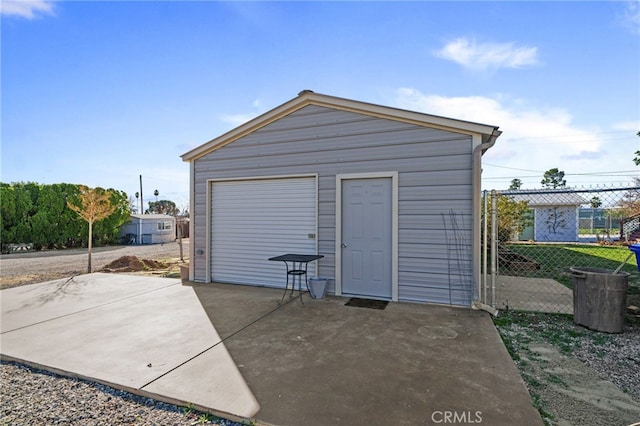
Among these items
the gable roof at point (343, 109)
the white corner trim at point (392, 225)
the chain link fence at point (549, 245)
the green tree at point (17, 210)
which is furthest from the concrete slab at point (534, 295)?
the green tree at point (17, 210)

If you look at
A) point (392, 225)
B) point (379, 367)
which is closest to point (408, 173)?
point (392, 225)

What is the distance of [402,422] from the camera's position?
1.89 meters

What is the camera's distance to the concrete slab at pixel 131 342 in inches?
94.1

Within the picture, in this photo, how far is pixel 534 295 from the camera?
5375 mm

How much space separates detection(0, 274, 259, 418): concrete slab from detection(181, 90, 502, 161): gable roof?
3130mm

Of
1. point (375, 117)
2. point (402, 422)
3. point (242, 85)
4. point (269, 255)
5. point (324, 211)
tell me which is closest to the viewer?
point (402, 422)

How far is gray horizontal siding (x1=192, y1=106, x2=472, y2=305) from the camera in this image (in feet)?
14.8

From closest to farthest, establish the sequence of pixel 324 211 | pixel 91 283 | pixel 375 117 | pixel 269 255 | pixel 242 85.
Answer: pixel 375 117
pixel 324 211
pixel 269 255
pixel 91 283
pixel 242 85

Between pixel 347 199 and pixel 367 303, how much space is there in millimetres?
1805

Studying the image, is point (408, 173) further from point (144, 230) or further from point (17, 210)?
point (144, 230)

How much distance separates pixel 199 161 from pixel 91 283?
145 inches

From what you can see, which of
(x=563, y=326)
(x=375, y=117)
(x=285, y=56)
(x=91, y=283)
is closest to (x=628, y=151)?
(x=563, y=326)

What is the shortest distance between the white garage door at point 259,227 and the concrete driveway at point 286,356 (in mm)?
1054

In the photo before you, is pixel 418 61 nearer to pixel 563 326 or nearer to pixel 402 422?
pixel 563 326
